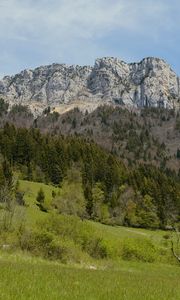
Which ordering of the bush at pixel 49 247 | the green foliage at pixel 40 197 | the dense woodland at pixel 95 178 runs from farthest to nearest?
the dense woodland at pixel 95 178 → the green foliage at pixel 40 197 → the bush at pixel 49 247

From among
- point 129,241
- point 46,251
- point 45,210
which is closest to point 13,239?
point 46,251

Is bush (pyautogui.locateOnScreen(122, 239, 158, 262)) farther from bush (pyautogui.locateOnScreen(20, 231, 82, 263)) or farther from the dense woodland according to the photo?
the dense woodland

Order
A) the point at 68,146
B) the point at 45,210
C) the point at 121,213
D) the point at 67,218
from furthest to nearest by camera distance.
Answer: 1. the point at 68,146
2. the point at 121,213
3. the point at 45,210
4. the point at 67,218

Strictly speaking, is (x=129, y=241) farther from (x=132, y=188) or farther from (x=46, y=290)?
(x=132, y=188)

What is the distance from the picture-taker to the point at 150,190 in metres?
162

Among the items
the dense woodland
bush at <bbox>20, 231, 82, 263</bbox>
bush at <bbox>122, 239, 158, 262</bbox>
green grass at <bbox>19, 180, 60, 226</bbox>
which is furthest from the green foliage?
bush at <bbox>20, 231, 82, 263</bbox>

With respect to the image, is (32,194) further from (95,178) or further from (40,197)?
(95,178)

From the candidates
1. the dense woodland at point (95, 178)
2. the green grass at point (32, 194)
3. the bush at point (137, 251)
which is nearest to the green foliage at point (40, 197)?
the green grass at point (32, 194)

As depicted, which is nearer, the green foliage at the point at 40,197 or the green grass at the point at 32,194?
the green grass at the point at 32,194

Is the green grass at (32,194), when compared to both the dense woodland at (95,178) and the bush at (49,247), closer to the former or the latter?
the dense woodland at (95,178)

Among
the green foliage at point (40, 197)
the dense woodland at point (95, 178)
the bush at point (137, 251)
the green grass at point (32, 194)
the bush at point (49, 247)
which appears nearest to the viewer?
the bush at point (49, 247)

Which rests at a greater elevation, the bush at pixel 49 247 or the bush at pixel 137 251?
the bush at pixel 49 247

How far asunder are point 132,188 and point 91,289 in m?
149

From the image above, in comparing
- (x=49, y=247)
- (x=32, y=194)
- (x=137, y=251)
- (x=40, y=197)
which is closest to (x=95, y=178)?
(x=32, y=194)
